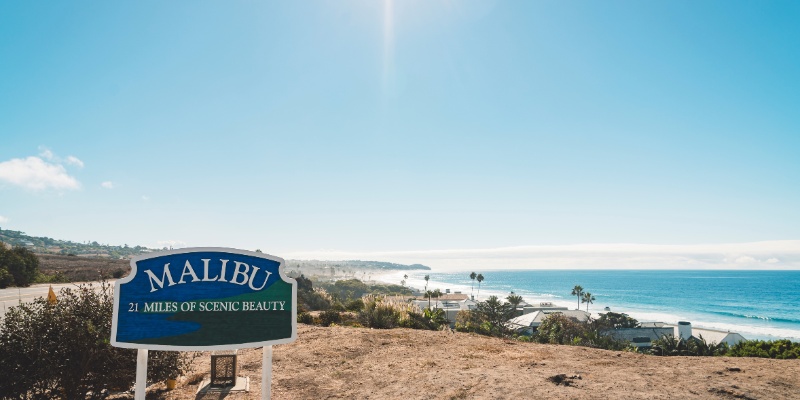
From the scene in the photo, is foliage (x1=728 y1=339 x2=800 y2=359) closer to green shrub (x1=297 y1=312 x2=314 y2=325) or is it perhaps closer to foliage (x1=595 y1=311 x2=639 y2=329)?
green shrub (x1=297 y1=312 x2=314 y2=325)

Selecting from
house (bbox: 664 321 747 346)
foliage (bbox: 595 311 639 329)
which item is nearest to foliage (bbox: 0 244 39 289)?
house (bbox: 664 321 747 346)

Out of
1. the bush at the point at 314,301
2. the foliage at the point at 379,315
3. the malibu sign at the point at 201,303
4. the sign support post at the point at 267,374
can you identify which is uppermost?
the malibu sign at the point at 201,303

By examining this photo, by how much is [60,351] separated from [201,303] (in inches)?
113

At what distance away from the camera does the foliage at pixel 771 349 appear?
34.1 feet

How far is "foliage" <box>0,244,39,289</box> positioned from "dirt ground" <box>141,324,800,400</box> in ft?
113

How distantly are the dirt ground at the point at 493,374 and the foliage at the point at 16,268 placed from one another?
34536 mm

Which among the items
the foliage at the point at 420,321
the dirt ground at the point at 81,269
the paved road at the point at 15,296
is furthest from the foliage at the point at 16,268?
the foliage at the point at 420,321

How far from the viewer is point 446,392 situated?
7.53 m

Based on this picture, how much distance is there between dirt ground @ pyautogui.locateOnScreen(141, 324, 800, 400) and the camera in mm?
7219

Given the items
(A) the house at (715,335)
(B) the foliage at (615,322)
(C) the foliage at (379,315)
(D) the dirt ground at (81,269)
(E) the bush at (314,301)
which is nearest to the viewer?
(C) the foliage at (379,315)

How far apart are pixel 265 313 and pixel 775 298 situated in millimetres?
172474

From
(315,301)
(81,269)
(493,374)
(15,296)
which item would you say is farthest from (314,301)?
(81,269)

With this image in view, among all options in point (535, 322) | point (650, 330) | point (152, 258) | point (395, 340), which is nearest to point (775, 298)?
point (650, 330)

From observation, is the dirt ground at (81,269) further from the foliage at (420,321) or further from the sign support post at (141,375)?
the sign support post at (141,375)
